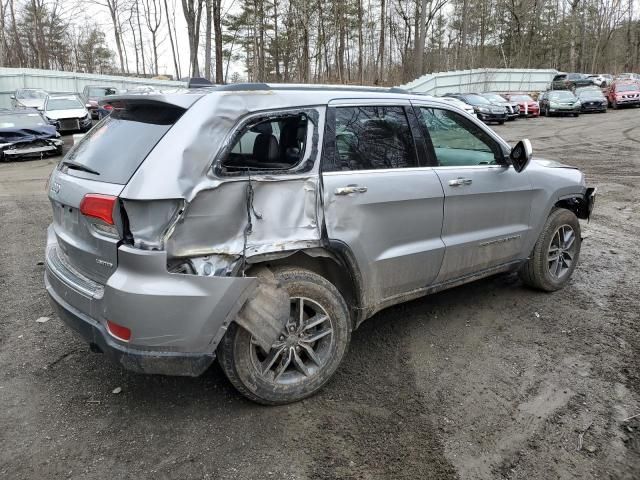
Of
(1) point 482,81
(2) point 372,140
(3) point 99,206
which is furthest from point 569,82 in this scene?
(3) point 99,206

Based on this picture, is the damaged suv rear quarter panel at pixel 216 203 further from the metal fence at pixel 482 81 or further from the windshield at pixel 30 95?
the metal fence at pixel 482 81

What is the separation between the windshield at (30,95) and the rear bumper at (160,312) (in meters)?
25.1

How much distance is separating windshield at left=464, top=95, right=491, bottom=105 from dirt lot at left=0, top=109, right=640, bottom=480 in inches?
905

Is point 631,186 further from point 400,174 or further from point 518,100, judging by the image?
point 518,100

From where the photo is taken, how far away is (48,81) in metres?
32.0

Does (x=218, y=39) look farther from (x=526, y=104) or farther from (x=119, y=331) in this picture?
(x=119, y=331)

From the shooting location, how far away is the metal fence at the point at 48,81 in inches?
1196

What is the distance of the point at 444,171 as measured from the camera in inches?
153

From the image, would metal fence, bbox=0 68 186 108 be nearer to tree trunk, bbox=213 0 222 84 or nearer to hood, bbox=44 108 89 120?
tree trunk, bbox=213 0 222 84

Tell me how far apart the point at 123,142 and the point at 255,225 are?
3.04 ft

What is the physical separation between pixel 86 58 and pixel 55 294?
206 feet

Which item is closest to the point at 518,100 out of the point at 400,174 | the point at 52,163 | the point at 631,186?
the point at 631,186

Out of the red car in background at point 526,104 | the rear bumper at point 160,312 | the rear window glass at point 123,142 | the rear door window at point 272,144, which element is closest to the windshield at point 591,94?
the red car in background at point 526,104

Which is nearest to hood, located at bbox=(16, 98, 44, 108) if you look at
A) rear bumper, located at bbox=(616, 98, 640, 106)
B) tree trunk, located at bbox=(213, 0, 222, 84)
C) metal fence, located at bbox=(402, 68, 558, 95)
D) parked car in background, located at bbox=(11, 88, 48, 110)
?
parked car in background, located at bbox=(11, 88, 48, 110)
